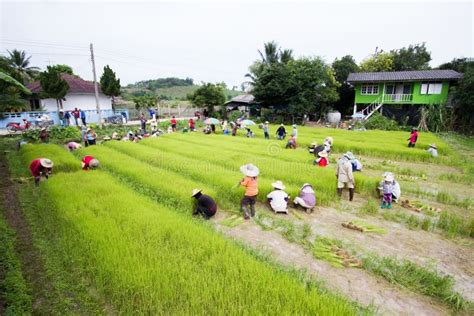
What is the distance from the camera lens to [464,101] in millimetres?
18531

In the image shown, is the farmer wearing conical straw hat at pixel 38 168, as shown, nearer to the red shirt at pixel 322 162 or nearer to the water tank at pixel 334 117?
the red shirt at pixel 322 162

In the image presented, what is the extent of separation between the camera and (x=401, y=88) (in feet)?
79.6

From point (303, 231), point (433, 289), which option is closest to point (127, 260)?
point (303, 231)

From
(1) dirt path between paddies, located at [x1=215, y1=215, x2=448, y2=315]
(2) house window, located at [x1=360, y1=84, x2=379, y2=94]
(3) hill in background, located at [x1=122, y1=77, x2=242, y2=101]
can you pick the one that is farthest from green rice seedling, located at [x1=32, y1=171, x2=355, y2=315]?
(3) hill in background, located at [x1=122, y1=77, x2=242, y2=101]

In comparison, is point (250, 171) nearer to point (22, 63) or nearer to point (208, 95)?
point (208, 95)

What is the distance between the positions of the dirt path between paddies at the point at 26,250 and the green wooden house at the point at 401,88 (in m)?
22.6

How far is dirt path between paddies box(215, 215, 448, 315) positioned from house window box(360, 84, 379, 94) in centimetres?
2449

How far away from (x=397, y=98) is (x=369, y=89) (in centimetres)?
269

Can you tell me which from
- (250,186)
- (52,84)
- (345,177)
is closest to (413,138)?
(345,177)

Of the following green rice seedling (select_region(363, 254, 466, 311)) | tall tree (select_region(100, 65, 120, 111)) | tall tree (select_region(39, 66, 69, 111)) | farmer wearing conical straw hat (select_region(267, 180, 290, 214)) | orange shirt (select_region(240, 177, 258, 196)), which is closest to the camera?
green rice seedling (select_region(363, 254, 466, 311))

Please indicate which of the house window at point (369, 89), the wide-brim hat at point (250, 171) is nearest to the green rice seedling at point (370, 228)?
the wide-brim hat at point (250, 171)

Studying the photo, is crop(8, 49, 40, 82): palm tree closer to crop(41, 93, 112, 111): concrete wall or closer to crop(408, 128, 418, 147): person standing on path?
crop(41, 93, 112, 111): concrete wall

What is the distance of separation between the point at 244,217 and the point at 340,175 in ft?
9.67

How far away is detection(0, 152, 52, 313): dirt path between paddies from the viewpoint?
3.73 meters
